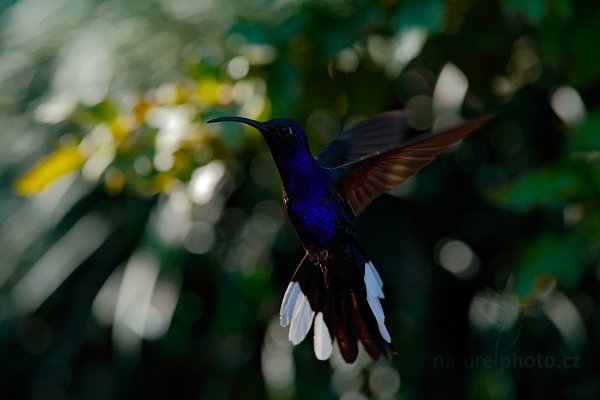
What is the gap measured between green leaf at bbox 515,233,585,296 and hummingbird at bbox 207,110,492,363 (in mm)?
413

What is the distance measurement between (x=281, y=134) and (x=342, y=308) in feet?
0.84

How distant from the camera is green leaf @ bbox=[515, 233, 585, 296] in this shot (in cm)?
158

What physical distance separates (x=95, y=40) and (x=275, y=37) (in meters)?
1.65

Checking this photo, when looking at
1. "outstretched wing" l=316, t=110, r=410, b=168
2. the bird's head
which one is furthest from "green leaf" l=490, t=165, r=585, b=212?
the bird's head

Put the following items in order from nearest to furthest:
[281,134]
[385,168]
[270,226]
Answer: [281,134]
[385,168]
[270,226]

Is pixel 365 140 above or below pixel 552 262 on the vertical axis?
above

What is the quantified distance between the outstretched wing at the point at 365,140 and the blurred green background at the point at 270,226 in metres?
0.34

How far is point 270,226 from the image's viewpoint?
9.93 feet

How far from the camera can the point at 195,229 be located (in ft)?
9.99

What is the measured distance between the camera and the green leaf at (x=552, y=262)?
5.18 feet

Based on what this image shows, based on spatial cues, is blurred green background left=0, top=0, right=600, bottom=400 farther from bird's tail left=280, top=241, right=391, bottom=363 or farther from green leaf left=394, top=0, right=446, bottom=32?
bird's tail left=280, top=241, right=391, bottom=363

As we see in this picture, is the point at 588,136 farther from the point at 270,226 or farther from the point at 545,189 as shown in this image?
the point at 270,226

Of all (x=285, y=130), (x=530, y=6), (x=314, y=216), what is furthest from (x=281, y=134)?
(x=530, y=6)

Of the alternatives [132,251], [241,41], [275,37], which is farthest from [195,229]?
[275,37]
